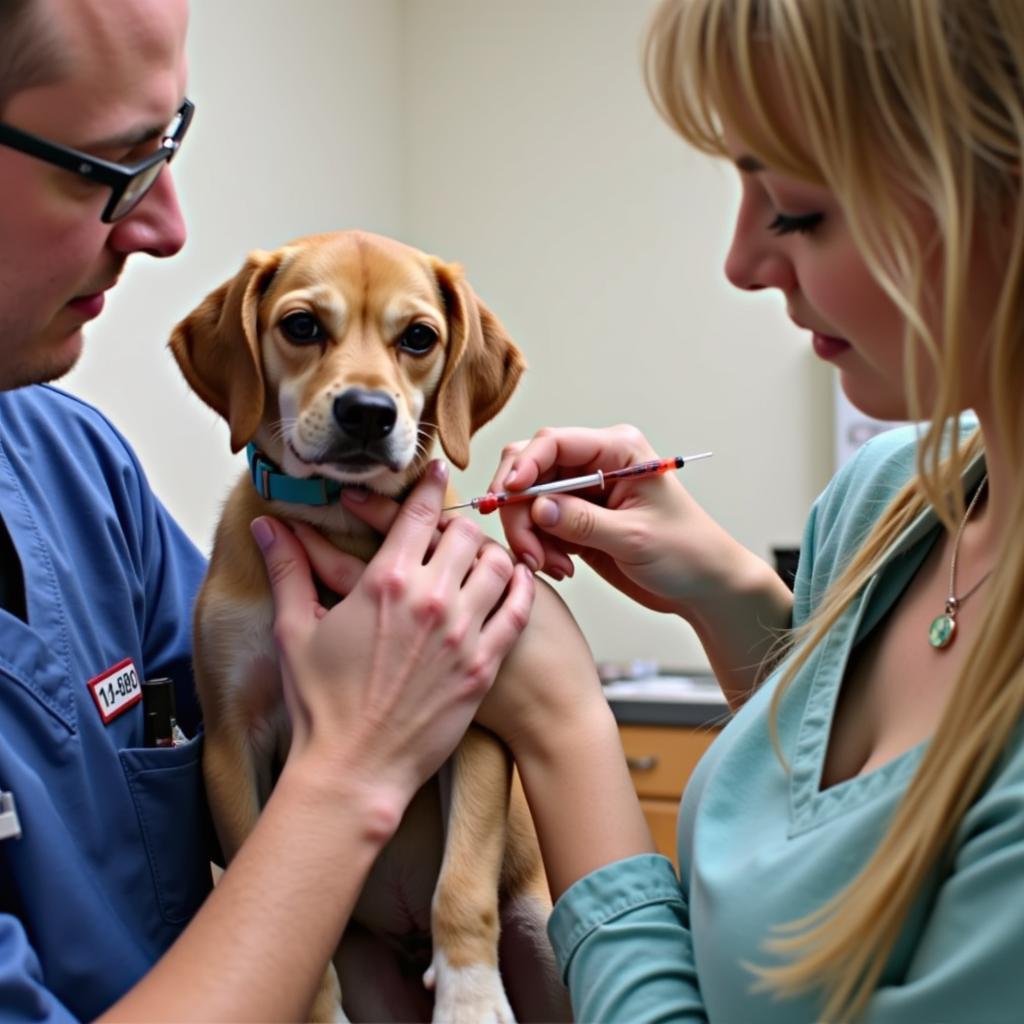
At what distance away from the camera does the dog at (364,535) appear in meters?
1.17

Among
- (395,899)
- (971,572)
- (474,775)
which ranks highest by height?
(971,572)

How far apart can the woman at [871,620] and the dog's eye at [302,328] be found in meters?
0.63

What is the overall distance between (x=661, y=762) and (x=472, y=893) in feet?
6.42

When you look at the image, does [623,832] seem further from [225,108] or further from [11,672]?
[225,108]

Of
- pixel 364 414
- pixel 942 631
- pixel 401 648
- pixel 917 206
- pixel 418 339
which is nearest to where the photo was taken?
pixel 917 206

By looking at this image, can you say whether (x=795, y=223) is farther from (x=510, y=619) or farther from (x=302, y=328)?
(x=302, y=328)

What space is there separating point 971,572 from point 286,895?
1.82 ft

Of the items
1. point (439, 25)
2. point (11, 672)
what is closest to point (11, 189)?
point (11, 672)

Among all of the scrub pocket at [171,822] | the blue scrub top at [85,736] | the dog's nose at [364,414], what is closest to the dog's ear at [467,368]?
the dog's nose at [364,414]

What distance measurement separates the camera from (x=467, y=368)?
1417 millimetres

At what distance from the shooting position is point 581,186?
3.79 m

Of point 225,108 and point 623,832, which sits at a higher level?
point 225,108

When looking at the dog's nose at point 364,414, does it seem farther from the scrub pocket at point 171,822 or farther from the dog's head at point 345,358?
the scrub pocket at point 171,822

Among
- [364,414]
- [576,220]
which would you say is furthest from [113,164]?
[576,220]
